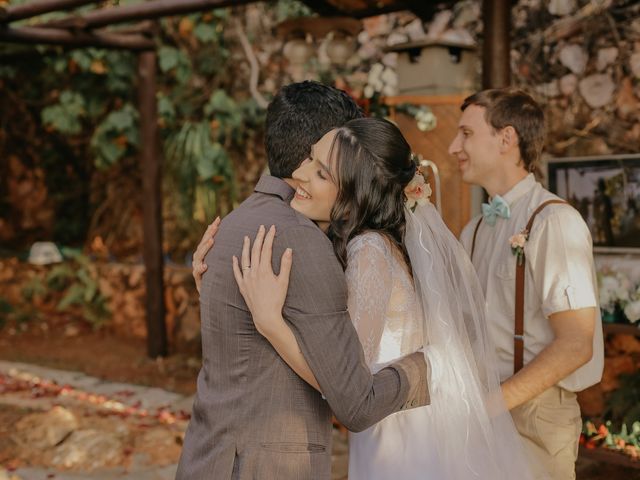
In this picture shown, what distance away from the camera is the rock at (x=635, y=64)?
4938mm

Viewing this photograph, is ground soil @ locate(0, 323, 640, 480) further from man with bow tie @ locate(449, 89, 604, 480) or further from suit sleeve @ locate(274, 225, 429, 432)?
suit sleeve @ locate(274, 225, 429, 432)

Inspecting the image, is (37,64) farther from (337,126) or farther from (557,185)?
(337,126)

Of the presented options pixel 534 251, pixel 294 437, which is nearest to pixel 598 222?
pixel 534 251

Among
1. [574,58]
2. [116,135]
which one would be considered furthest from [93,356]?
[574,58]

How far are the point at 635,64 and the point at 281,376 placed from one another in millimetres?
4351

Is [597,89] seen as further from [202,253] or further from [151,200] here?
[202,253]

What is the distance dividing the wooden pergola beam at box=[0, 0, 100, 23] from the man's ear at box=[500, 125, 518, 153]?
3.67 meters

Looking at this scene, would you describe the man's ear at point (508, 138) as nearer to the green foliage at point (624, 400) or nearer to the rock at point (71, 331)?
the green foliage at point (624, 400)

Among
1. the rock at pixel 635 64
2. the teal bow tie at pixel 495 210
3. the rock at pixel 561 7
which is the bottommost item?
the teal bow tie at pixel 495 210

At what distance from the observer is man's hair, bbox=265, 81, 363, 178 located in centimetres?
181

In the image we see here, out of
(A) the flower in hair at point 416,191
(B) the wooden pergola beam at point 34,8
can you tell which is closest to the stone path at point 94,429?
(A) the flower in hair at point 416,191

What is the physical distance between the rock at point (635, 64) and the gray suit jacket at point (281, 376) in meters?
4.07

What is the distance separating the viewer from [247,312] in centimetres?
160

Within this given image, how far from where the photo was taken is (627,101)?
498 cm
